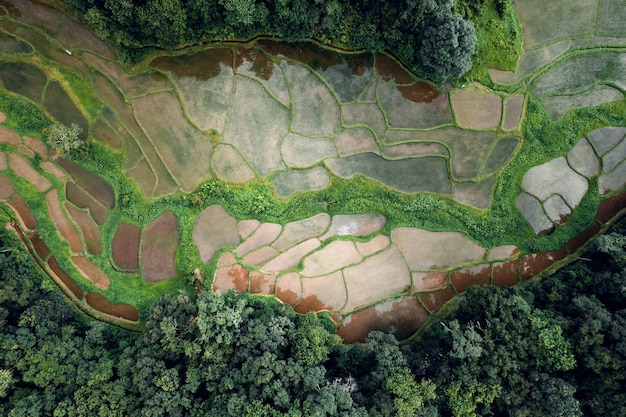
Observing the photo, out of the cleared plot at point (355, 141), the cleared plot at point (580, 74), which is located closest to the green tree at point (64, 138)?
the cleared plot at point (355, 141)

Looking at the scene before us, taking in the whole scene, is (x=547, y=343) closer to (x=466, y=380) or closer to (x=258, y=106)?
(x=466, y=380)

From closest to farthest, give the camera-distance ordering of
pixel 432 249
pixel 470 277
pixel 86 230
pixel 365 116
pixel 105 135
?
pixel 86 230
pixel 105 135
pixel 470 277
pixel 432 249
pixel 365 116

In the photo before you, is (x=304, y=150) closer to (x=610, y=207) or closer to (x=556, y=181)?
(x=556, y=181)

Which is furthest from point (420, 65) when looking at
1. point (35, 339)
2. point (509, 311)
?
point (35, 339)

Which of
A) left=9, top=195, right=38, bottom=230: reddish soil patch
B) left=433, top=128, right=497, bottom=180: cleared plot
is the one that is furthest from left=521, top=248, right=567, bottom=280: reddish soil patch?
left=9, top=195, right=38, bottom=230: reddish soil patch

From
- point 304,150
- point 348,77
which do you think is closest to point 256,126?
point 304,150

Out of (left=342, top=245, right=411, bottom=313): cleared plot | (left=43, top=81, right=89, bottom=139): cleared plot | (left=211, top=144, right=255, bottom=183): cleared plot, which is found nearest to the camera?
(left=43, top=81, right=89, bottom=139): cleared plot

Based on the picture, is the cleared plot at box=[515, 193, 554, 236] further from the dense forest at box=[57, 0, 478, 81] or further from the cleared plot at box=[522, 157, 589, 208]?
the dense forest at box=[57, 0, 478, 81]
